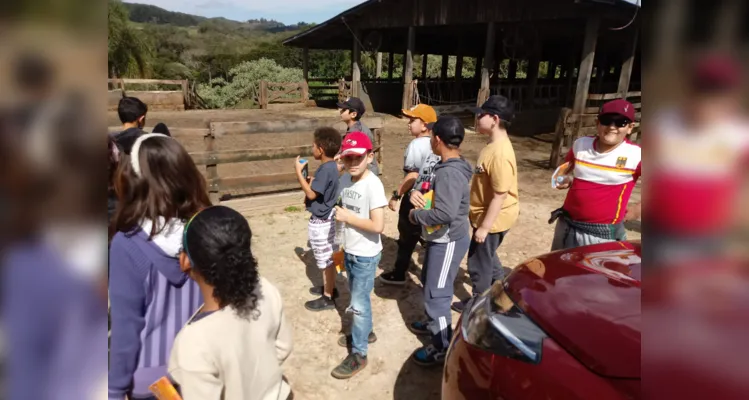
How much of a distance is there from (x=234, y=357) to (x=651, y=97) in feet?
5.01

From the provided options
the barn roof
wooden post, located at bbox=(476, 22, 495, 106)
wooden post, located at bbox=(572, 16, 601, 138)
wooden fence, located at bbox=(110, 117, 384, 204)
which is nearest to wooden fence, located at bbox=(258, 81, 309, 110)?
the barn roof

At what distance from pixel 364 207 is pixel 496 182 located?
989 mm

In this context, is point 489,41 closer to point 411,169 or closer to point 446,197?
point 411,169

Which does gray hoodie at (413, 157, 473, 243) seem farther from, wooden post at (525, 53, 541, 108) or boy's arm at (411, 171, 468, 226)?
wooden post at (525, 53, 541, 108)

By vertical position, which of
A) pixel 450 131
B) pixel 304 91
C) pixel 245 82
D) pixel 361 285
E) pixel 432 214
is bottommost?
pixel 361 285

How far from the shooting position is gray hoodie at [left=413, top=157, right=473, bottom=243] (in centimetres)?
285

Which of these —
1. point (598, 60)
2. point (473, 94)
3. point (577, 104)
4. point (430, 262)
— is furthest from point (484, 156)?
point (598, 60)

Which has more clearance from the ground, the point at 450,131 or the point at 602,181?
the point at 450,131

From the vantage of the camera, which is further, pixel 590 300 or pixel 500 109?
pixel 500 109

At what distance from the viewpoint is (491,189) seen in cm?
342

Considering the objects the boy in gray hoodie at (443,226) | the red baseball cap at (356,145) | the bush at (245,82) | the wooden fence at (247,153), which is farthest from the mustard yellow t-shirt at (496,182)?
the bush at (245,82)

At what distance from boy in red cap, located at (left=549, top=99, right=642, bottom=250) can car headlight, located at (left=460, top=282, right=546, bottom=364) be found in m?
1.22

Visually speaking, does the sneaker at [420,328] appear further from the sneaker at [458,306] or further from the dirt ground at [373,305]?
the sneaker at [458,306]

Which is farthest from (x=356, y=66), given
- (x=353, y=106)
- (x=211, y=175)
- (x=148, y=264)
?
Result: (x=148, y=264)
